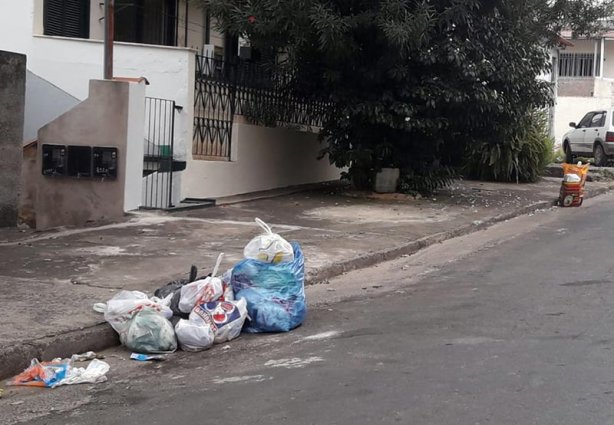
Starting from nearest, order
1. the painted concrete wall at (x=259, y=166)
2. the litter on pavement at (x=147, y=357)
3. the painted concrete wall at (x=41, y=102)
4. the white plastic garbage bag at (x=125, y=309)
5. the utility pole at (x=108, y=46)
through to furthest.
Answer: the litter on pavement at (x=147, y=357) → the white plastic garbage bag at (x=125, y=309) → the utility pole at (x=108, y=46) → the painted concrete wall at (x=41, y=102) → the painted concrete wall at (x=259, y=166)

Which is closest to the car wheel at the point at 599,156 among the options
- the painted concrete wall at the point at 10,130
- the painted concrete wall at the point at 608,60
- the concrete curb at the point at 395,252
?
the concrete curb at the point at 395,252

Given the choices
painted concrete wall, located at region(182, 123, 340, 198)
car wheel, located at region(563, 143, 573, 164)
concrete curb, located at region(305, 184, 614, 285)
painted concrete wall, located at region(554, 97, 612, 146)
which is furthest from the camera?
painted concrete wall, located at region(554, 97, 612, 146)

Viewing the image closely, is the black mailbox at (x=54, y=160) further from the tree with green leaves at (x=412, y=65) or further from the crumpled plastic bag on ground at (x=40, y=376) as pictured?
the crumpled plastic bag on ground at (x=40, y=376)

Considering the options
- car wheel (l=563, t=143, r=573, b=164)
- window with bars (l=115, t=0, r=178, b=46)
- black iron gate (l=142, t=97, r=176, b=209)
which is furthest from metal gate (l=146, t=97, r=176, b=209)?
car wheel (l=563, t=143, r=573, b=164)

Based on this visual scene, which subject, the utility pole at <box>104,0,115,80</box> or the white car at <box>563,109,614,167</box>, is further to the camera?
the white car at <box>563,109,614,167</box>

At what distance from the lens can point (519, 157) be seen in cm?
2044

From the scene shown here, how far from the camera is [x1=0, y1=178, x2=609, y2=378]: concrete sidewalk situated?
249 inches

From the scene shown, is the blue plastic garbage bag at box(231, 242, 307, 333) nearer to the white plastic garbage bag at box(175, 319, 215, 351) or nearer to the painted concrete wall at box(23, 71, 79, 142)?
the white plastic garbage bag at box(175, 319, 215, 351)

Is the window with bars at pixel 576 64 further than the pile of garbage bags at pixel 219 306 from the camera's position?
Yes

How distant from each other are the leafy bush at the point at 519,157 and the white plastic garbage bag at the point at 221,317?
1425 cm

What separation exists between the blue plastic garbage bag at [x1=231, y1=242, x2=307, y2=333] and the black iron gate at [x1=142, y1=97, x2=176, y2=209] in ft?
21.7

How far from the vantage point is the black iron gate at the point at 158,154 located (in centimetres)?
1318

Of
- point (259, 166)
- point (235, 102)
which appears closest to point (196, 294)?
point (235, 102)

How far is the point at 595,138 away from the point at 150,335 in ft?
73.4
